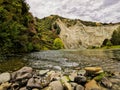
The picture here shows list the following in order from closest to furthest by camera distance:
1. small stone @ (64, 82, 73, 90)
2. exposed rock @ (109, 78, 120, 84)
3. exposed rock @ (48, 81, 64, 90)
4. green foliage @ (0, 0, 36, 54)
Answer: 1. small stone @ (64, 82, 73, 90)
2. exposed rock @ (48, 81, 64, 90)
3. exposed rock @ (109, 78, 120, 84)
4. green foliage @ (0, 0, 36, 54)

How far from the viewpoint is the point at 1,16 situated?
4609cm

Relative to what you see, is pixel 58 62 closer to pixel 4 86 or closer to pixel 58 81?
pixel 58 81

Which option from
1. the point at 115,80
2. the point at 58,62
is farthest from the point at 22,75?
the point at 58,62

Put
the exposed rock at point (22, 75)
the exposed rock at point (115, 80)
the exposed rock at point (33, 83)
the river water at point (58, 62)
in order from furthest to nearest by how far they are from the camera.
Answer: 1. the river water at point (58, 62)
2. the exposed rock at point (22, 75)
3. the exposed rock at point (115, 80)
4. the exposed rock at point (33, 83)

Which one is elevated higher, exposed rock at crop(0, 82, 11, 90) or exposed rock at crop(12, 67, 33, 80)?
exposed rock at crop(12, 67, 33, 80)

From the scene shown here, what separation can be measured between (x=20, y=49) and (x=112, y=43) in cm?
8761

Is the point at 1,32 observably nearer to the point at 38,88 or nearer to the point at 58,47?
the point at 38,88

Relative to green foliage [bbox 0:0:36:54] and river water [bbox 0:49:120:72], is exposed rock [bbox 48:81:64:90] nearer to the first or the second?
river water [bbox 0:49:120:72]

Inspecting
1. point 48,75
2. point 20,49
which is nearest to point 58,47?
point 20,49

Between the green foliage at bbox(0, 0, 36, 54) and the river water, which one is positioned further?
the green foliage at bbox(0, 0, 36, 54)

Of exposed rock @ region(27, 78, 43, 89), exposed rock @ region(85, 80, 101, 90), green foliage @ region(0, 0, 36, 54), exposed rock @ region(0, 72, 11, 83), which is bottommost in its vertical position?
exposed rock @ region(85, 80, 101, 90)

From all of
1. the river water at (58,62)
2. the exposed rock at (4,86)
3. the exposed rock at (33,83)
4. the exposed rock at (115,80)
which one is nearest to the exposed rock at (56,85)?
the exposed rock at (33,83)

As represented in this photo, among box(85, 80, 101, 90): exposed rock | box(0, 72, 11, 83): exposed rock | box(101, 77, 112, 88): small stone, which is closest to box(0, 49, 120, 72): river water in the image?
box(0, 72, 11, 83): exposed rock

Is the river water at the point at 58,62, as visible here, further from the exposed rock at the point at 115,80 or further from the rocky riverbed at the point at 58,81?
the rocky riverbed at the point at 58,81
